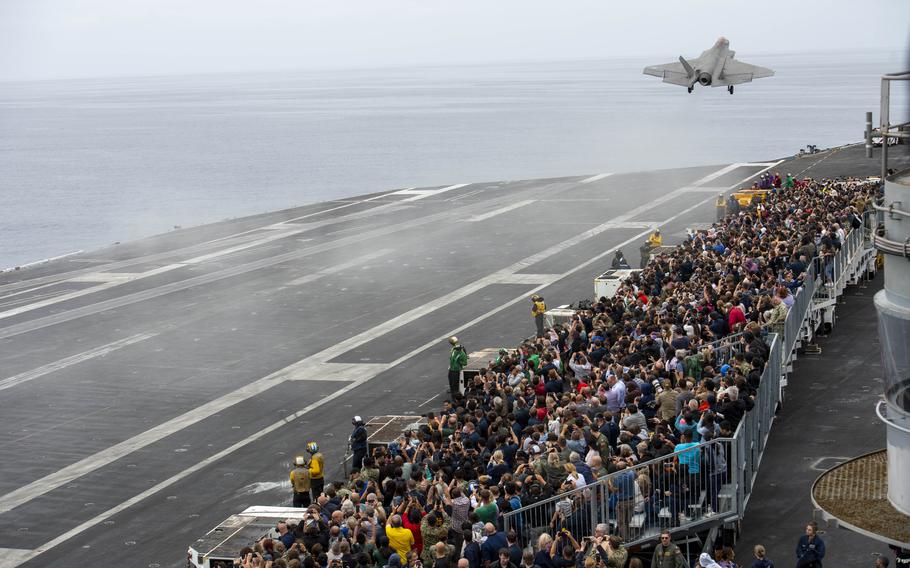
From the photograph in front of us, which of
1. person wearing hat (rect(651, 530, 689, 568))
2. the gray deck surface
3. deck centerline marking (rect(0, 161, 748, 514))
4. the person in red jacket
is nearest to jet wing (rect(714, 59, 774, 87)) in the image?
the gray deck surface

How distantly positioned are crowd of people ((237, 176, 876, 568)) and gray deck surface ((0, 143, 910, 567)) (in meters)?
2.31

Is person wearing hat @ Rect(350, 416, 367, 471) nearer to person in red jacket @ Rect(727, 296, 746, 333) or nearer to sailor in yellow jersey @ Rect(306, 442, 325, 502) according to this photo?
sailor in yellow jersey @ Rect(306, 442, 325, 502)

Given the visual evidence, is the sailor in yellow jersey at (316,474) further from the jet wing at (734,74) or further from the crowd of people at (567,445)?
the jet wing at (734,74)

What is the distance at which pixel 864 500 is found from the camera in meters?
12.0

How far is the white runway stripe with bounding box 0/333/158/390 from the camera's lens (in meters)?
36.7

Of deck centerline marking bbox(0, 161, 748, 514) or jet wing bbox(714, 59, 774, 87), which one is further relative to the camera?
jet wing bbox(714, 59, 774, 87)

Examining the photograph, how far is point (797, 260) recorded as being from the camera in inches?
1081

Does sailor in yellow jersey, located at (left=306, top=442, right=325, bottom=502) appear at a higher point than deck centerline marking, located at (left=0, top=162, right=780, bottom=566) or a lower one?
higher

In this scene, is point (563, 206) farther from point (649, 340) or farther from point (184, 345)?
point (649, 340)

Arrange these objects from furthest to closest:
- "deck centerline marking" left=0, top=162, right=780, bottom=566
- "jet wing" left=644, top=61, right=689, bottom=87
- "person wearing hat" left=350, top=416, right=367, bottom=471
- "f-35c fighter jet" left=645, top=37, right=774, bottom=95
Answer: "jet wing" left=644, top=61, right=689, bottom=87 < "f-35c fighter jet" left=645, top=37, right=774, bottom=95 < "deck centerline marking" left=0, top=162, right=780, bottom=566 < "person wearing hat" left=350, top=416, right=367, bottom=471

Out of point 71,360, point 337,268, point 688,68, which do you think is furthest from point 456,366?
point 688,68

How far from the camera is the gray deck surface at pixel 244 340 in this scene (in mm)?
25344

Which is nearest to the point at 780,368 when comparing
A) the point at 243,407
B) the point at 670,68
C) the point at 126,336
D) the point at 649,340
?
the point at 649,340

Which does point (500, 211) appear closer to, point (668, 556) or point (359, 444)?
point (359, 444)
